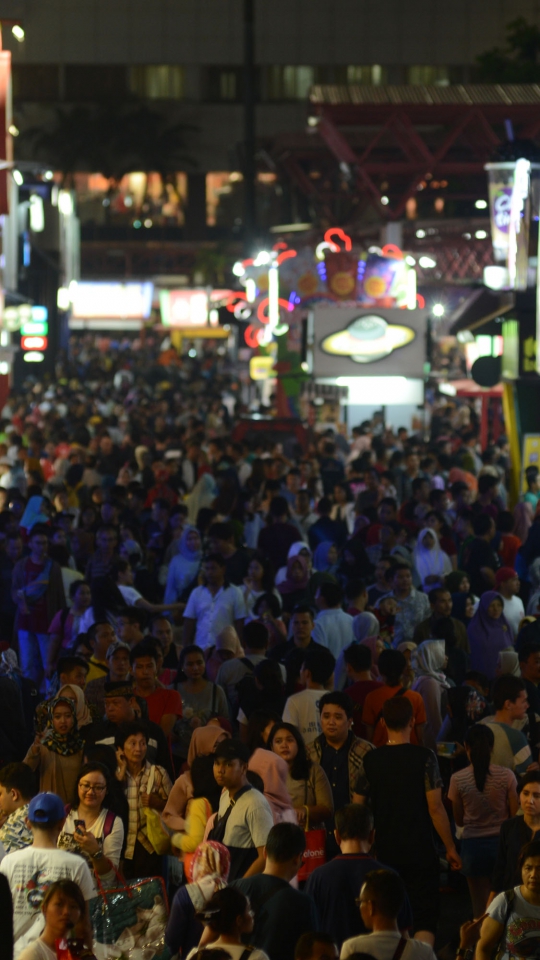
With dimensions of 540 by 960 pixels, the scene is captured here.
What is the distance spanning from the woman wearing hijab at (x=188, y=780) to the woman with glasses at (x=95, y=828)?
0.88 ft

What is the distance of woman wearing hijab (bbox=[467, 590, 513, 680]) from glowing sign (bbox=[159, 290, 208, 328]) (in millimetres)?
36384

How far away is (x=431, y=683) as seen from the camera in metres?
8.32

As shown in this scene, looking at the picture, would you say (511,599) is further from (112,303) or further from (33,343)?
(112,303)

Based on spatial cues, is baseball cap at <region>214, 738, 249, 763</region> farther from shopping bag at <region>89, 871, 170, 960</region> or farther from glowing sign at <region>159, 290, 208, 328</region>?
glowing sign at <region>159, 290, 208, 328</region>

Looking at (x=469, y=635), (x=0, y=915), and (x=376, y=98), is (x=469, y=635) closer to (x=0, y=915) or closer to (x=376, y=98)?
(x=0, y=915)

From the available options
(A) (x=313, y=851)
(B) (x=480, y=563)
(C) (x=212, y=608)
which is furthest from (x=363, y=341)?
(A) (x=313, y=851)

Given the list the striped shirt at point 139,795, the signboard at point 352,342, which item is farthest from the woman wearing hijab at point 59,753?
the signboard at point 352,342

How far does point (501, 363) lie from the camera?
1914cm

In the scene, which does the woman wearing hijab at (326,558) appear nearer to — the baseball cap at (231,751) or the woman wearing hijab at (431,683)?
the woman wearing hijab at (431,683)

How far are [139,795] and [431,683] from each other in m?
2.35

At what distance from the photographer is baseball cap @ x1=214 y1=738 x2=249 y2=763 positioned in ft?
20.0

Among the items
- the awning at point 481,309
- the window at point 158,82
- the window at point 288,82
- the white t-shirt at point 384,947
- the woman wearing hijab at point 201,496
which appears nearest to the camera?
the white t-shirt at point 384,947

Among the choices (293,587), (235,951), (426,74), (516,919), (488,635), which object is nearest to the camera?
(235,951)

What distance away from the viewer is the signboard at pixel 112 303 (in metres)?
45.9
